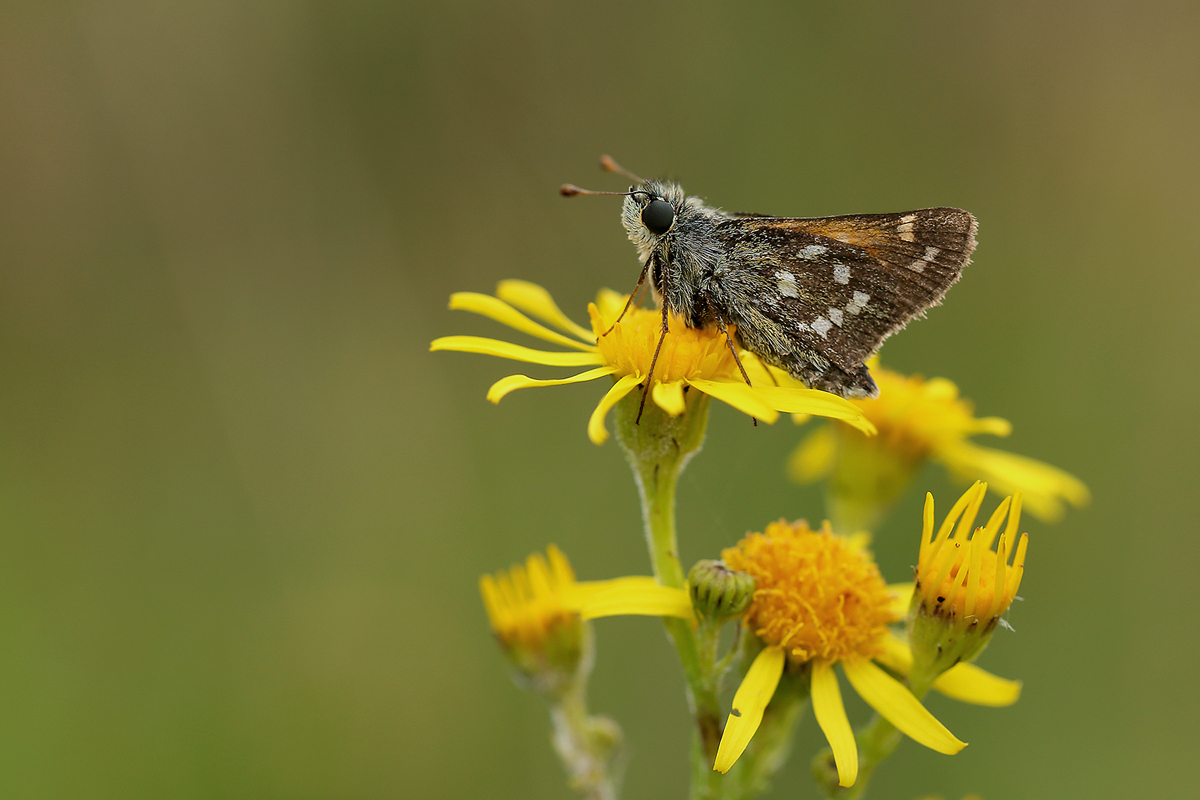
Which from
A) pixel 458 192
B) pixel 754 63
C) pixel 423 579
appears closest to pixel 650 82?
pixel 754 63

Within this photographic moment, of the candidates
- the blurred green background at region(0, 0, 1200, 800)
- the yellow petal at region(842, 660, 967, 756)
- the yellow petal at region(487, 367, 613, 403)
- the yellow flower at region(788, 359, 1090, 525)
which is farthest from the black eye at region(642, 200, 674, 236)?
the blurred green background at region(0, 0, 1200, 800)

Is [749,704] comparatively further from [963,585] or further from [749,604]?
[963,585]

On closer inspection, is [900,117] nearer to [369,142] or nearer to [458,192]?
[458,192]

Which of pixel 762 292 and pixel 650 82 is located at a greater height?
pixel 650 82

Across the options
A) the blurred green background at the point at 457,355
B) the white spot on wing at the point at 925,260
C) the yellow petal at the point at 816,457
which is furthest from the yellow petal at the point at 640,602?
the blurred green background at the point at 457,355

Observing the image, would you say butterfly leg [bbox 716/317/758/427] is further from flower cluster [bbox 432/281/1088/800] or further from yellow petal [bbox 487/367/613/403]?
yellow petal [bbox 487/367/613/403]

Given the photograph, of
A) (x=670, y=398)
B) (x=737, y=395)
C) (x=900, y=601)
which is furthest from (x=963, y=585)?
(x=670, y=398)

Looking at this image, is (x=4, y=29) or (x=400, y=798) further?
(x=4, y=29)
